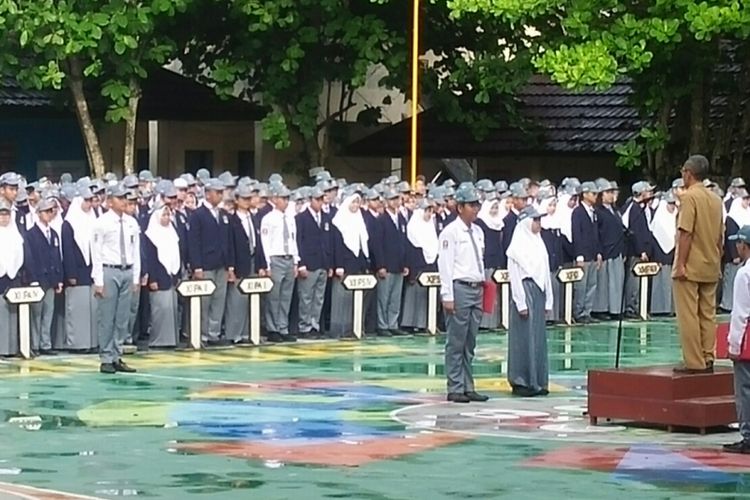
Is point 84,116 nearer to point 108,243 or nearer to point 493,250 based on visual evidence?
point 493,250

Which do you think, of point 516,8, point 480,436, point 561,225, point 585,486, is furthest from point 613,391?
point 516,8

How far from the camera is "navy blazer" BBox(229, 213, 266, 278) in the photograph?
90.7 feet

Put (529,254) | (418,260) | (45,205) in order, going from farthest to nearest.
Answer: (418,260) → (45,205) → (529,254)

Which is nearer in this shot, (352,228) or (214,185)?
(214,185)

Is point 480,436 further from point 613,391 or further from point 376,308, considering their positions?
point 376,308

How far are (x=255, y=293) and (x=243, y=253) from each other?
58cm

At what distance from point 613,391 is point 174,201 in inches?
395

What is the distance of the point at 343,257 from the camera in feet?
94.6

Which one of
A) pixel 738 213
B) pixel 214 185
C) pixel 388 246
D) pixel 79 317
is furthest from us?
pixel 738 213

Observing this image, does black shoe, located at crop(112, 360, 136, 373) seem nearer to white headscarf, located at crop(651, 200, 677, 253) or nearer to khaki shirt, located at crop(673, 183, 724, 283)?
khaki shirt, located at crop(673, 183, 724, 283)

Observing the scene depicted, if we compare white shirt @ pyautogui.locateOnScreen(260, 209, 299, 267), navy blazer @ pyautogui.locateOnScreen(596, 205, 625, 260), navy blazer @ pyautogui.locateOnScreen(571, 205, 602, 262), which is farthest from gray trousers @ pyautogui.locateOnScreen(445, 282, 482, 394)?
navy blazer @ pyautogui.locateOnScreen(596, 205, 625, 260)

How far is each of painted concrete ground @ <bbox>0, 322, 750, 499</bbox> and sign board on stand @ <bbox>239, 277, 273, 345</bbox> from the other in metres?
2.38

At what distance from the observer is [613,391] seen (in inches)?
728

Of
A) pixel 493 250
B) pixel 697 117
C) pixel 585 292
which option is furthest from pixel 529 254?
pixel 697 117
